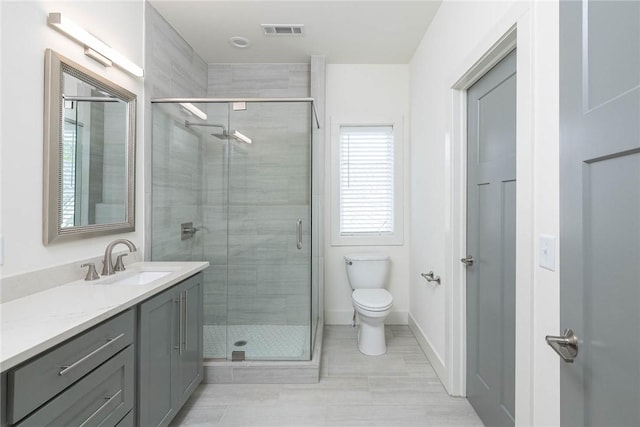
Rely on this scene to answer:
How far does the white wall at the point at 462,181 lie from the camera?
1079mm

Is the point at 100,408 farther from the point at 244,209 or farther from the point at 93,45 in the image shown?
the point at 93,45

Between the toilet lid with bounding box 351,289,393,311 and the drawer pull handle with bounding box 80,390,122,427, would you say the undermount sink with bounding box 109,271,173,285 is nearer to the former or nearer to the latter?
the drawer pull handle with bounding box 80,390,122,427

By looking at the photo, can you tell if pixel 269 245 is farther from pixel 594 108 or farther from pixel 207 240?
pixel 594 108

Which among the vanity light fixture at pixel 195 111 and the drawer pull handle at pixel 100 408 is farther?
the vanity light fixture at pixel 195 111

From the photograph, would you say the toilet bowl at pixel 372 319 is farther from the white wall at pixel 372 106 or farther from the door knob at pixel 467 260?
the door knob at pixel 467 260

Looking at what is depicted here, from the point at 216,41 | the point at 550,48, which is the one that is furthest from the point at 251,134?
the point at 550,48

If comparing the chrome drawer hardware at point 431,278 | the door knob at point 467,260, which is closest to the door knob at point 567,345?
the door knob at point 467,260

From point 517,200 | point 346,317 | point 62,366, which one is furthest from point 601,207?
point 346,317

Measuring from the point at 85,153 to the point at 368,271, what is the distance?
7.66 feet

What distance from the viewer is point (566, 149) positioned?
902 millimetres

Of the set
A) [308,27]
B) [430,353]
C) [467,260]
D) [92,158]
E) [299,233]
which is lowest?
[430,353]

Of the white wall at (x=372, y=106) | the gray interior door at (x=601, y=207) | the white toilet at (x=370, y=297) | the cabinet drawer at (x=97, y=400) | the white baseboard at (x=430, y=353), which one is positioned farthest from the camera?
the white wall at (x=372, y=106)

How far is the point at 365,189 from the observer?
319 cm

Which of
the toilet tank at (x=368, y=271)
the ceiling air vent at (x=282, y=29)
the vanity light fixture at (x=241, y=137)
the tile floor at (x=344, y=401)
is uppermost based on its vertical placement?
the ceiling air vent at (x=282, y=29)
